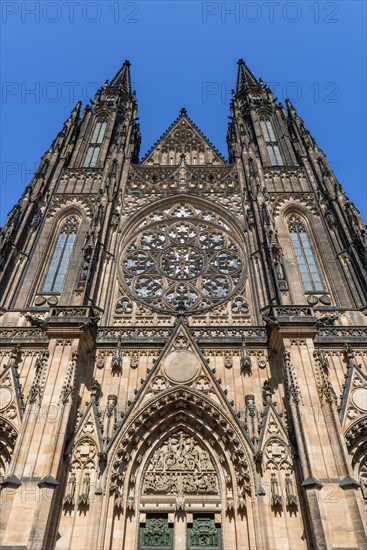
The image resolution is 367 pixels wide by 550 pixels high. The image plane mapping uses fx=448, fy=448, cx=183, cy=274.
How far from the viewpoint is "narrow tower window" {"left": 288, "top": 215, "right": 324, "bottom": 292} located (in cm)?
1527

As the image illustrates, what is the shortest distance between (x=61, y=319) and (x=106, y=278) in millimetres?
3230

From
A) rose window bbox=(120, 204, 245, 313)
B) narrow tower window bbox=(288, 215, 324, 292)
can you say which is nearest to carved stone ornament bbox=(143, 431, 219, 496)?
rose window bbox=(120, 204, 245, 313)

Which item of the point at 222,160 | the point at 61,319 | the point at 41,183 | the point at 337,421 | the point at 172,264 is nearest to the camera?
the point at 337,421

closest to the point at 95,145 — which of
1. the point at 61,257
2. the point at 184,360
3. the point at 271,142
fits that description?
the point at 61,257

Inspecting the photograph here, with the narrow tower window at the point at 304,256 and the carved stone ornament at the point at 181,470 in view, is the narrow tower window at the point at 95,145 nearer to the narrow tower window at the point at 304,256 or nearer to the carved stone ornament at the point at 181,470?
the narrow tower window at the point at 304,256

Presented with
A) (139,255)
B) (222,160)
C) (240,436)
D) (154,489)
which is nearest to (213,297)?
(139,255)

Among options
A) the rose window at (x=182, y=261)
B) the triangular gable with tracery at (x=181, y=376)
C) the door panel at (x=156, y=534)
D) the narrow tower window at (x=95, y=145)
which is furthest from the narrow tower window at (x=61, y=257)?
the door panel at (x=156, y=534)

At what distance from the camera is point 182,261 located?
1622cm

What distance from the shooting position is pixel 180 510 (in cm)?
1066

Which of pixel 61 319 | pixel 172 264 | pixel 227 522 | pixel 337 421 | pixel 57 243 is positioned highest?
pixel 57 243

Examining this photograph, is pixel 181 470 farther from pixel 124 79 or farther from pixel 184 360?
pixel 124 79

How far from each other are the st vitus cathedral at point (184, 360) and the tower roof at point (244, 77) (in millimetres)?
8986

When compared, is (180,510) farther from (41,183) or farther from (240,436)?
(41,183)

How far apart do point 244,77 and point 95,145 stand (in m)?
11.5
